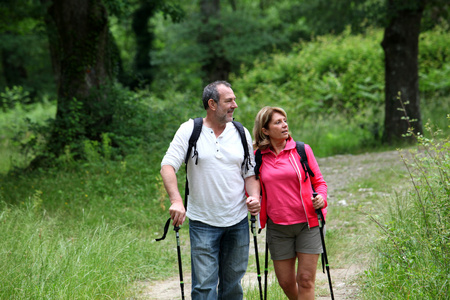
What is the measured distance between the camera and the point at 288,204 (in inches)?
156

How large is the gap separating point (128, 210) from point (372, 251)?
402 cm

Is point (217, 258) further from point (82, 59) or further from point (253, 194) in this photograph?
point (82, 59)

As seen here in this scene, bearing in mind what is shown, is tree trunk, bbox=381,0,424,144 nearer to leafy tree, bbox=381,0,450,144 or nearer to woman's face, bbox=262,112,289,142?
leafy tree, bbox=381,0,450,144

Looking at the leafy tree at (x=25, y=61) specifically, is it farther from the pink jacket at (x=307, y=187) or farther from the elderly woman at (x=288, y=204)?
the pink jacket at (x=307, y=187)

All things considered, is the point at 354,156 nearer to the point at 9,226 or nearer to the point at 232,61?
the point at 9,226

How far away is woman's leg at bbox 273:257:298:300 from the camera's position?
13.4 feet

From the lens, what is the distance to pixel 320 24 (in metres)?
17.4

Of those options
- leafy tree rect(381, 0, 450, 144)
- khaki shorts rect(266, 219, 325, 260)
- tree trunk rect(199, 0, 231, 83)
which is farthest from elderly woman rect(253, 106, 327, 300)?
tree trunk rect(199, 0, 231, 83)

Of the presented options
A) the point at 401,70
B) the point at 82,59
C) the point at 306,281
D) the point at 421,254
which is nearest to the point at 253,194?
the point at 306,281

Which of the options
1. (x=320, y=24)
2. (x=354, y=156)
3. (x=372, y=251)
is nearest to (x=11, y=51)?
(x=320, y=24)

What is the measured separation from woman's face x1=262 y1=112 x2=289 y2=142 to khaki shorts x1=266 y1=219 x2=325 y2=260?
65cm

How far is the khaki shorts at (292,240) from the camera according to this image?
398 centimetres

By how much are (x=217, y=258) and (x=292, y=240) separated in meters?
0.63


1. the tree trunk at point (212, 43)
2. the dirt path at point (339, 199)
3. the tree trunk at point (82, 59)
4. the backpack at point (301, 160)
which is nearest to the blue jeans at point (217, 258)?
the backpack at point (301, 160)
